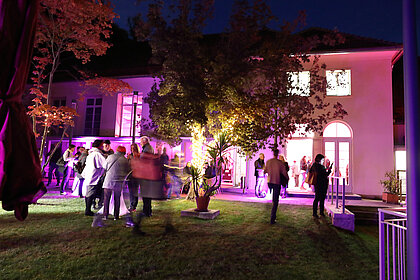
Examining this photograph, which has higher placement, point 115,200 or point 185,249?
point 115,200

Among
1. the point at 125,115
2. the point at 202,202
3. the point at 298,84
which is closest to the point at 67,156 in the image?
the point at 202,202

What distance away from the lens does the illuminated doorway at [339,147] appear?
47.0ft

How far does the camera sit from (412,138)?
2.57 meters

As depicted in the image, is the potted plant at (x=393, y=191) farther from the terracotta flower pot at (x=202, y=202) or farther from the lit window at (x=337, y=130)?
the terracotta flower pot at (x=202, y=202)

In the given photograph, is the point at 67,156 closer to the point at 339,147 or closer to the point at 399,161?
Result: the point at 339,147

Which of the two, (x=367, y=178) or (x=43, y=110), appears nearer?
(x=43, y=110)

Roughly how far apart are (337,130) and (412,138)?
12.9 m

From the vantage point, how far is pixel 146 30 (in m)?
8.43

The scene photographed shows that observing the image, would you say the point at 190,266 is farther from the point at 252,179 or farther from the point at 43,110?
the point at 252,179

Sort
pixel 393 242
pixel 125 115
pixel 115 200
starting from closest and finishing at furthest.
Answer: pixel 393 242, pixel 115 200, pixel 125 115

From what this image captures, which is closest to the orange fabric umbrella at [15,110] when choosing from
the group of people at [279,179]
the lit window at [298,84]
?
the group of people at [279,179]

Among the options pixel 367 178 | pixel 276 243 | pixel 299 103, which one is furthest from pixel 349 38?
pixel 276 243

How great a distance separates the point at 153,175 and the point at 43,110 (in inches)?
204

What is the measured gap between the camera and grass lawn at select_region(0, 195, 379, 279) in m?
4.46
